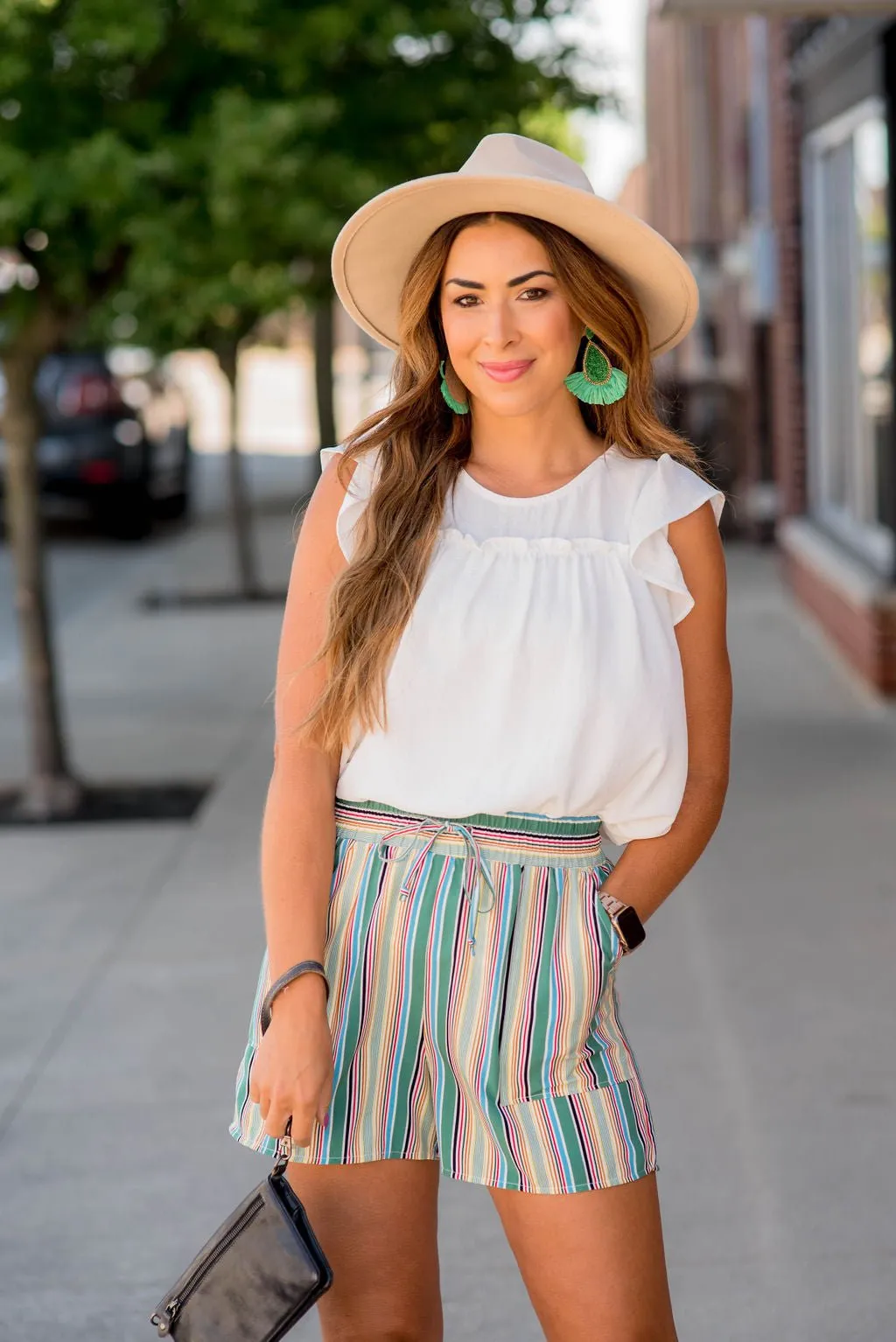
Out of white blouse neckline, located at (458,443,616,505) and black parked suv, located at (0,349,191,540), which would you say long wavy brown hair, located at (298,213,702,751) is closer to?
white blouse neckline, located at (458,443,616,505)

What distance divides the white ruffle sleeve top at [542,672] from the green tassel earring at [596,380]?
141 millimetres

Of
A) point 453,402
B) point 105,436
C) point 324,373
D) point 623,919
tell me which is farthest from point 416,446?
point 105,436

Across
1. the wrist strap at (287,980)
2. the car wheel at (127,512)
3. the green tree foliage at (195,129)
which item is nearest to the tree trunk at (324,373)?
the car wheel at (127,512)

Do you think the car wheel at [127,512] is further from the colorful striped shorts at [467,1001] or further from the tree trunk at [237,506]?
the colorful striped shorts at [467,1001]

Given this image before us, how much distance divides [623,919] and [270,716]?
6.91 metres

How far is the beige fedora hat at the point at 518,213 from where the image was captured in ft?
7.64

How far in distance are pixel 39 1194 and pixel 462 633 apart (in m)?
2.20

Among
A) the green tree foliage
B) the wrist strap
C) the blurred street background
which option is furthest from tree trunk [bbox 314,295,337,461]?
the wrist strap

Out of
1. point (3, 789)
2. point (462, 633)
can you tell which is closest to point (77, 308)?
point (3, 789)

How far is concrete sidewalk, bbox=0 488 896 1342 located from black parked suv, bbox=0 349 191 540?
348 inches

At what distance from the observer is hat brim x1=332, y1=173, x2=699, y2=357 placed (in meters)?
2.33

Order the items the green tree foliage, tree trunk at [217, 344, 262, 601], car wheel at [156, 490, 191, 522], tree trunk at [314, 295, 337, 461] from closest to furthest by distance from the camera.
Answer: the green tree foliage < tree trunk at [217, 344, 262, 601] < tree trunk at [314, 295, 337, 461] < car wheel at [156, 490, 191, 522]

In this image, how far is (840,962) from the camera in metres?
5.32

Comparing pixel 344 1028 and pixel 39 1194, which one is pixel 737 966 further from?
pixel 344 1028
